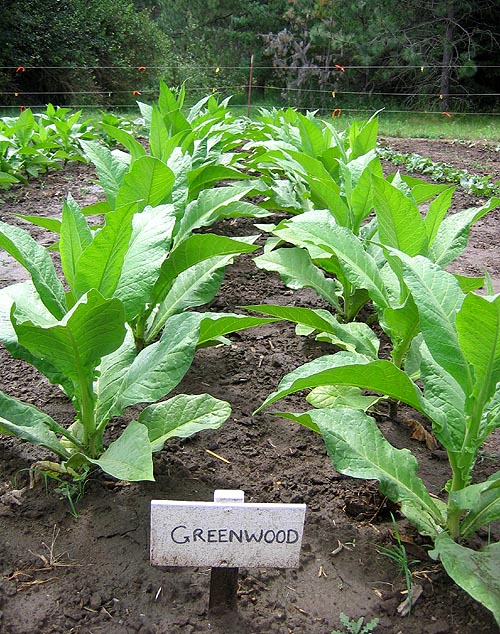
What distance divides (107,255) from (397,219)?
1.00 meters

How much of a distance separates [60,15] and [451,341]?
802 inches

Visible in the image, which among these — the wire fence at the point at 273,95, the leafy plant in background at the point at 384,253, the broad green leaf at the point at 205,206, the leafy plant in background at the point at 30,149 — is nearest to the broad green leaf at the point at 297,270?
the leafy plant in background at the point at 384,253

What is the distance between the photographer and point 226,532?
1.34 m

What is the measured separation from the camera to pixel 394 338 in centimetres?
228

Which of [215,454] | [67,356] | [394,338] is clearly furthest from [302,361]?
[67,356]

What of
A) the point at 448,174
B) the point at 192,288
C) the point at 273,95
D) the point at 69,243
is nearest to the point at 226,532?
the point at 69,243

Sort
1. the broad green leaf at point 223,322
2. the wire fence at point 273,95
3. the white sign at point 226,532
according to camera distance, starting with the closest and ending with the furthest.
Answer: the white sign at point 226,532 → the broad green leaf at point 223,322 → the wire fence at point 273,95

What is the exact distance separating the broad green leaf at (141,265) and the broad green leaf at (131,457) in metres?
0.34

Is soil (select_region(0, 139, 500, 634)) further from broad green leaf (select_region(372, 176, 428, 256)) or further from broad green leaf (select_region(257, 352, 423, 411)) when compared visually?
broad green leaf (select_region(372, 176, 428, 256))

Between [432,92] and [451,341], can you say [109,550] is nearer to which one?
[451,341]

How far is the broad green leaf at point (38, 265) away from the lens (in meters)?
1.71

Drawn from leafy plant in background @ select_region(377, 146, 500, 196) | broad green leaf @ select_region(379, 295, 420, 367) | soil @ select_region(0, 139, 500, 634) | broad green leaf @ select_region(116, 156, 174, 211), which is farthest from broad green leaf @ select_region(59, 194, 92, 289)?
leafy plant in background @ select_region(377, 146, 500, 196)

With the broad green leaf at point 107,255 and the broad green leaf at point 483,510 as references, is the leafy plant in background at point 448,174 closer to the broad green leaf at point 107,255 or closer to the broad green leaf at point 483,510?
the broad green leaf at point 483,510

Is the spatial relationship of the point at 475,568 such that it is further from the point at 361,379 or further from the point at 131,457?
the point at 131,457
